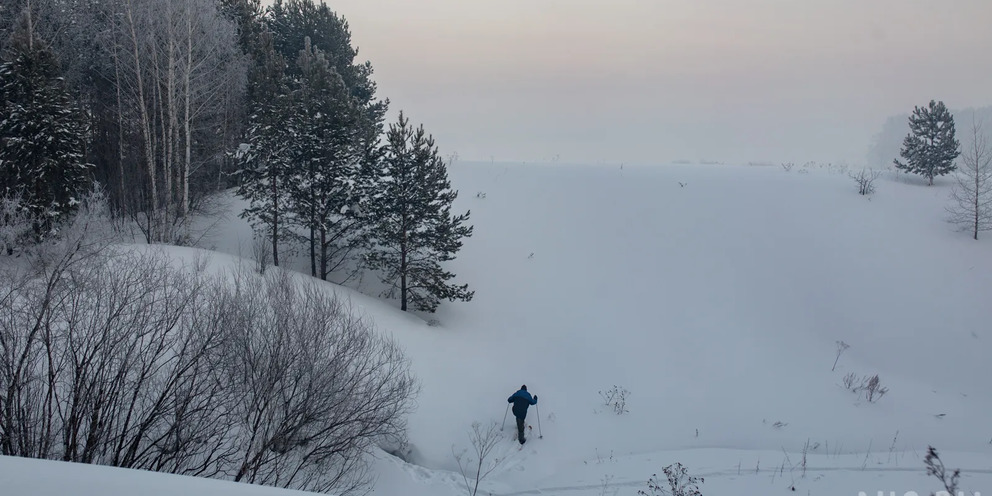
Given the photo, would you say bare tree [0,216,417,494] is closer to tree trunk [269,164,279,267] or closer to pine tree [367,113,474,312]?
pine tree [367,113,474,312]

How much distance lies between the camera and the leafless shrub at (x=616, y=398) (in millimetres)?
14430

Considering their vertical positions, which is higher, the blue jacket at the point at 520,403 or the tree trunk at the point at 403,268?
the tree trunk at the point at 403,268

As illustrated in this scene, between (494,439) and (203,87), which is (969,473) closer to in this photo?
(494,439)

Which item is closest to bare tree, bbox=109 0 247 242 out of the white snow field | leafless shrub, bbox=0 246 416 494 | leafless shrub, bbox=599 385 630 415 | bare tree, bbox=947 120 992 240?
the white snow field

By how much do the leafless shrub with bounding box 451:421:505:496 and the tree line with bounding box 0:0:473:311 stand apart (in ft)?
21.7

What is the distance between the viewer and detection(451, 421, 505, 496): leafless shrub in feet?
38.0

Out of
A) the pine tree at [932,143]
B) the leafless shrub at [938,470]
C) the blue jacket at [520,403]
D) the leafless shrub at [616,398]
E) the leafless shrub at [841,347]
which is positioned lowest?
the leafless shrub at [616,398]

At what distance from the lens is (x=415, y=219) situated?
18859mm

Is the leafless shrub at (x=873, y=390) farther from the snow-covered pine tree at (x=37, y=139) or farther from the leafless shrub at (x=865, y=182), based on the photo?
the snow-covered pine tree at (x=37, y=139)

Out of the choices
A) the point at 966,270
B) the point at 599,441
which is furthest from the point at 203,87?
the point at 966,270

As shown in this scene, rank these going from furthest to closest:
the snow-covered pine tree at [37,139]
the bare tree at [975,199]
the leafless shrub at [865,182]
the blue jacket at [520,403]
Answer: the leafless shrub at [865,182] < the bare tree at [975,199] < the snow-covered pine tree at [37,139] < the blue jacket at [520,403]

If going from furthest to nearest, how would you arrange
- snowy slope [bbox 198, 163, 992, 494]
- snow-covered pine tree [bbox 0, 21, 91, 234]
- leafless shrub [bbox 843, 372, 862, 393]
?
1. snow-covered pine tree [bbox 0, 21, 91, 234]
2. leafless shrub [bbox 843, 372, 862, 393]
3. snowy slope [bbox 198, 163, 992, 494]

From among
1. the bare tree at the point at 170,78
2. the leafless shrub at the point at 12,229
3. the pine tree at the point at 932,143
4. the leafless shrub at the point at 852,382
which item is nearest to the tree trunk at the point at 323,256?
the bare tree at the point at 170,78

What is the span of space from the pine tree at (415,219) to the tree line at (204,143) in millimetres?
52
